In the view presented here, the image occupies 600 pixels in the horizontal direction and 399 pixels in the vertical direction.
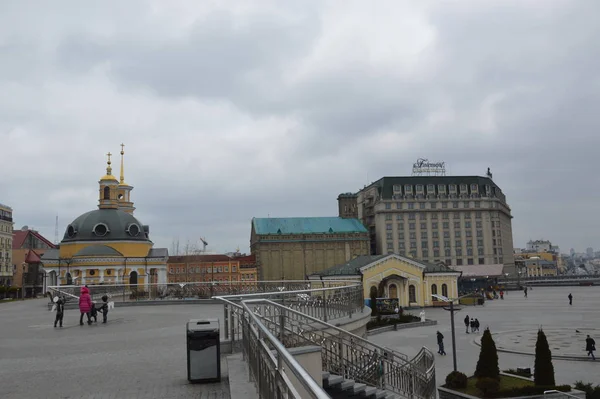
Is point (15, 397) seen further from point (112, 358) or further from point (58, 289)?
point (58, 289)

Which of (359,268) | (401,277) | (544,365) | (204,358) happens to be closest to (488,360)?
(544,365)

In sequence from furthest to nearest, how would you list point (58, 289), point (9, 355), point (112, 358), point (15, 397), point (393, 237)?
point (393, 237) < point (58, 289) < point (9, 355) < point (112, 358) < point (15, 397)

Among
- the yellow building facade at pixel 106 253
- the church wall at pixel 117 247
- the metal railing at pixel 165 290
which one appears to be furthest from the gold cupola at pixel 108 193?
the metal railing at pixel 165 290

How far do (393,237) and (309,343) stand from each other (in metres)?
109

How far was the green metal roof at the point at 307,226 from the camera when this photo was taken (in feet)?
375

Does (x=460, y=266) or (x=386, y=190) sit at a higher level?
(x=386, y=190)

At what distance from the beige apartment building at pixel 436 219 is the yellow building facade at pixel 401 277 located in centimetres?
4582

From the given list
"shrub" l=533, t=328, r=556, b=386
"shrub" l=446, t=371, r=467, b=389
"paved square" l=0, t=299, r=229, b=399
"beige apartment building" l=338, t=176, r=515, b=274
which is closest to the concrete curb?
"shrub" l=446, t=371, r=467, b=389

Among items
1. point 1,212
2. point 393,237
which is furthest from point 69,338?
point 393,237

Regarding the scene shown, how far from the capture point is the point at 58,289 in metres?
34.0

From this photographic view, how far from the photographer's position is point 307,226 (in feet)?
381

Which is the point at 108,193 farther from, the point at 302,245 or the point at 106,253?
the point at 302,245

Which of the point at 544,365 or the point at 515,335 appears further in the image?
the point at 515,335

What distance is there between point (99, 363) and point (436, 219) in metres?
114
